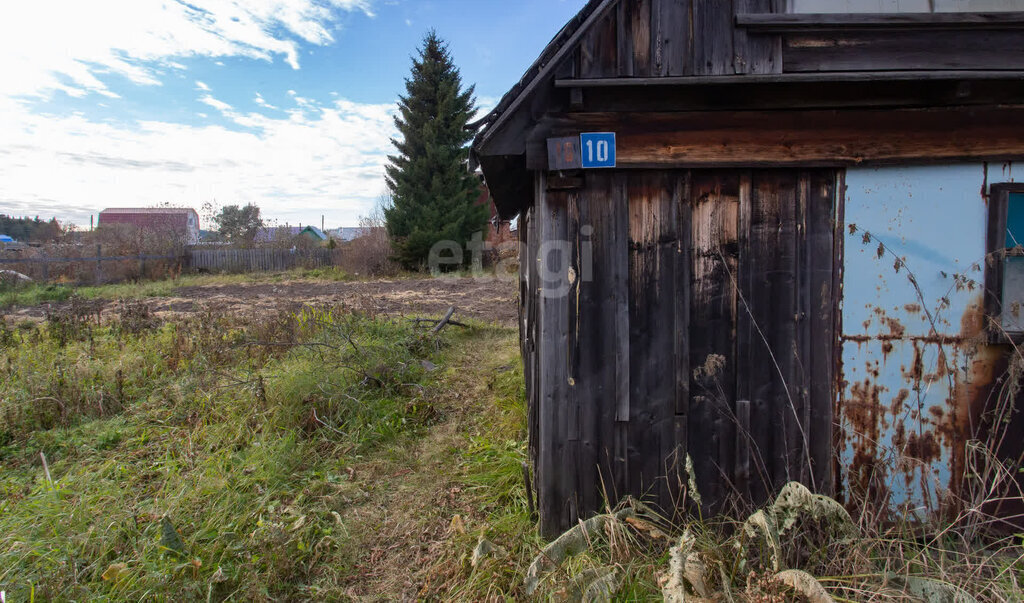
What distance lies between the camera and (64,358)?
6629mm

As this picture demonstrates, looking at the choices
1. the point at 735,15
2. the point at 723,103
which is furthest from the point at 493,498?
the point at 735,15

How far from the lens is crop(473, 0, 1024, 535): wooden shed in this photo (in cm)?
295

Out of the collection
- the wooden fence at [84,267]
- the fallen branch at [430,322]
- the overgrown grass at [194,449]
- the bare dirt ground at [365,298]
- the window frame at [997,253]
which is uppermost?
the wooden fence at [84,267]

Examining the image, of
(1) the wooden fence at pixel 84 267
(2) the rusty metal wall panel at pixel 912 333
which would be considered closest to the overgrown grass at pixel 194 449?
(2) the rusty metal wall panel at pixel 912 333

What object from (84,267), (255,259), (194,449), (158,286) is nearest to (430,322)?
(194,449)

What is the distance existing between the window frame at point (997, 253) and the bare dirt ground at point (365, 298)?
8.45 metres

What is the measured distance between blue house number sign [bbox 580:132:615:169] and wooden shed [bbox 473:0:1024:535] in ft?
0.04

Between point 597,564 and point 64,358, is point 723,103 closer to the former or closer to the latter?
point 597,564

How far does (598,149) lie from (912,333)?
2214mm

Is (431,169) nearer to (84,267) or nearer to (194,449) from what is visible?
(84,267)

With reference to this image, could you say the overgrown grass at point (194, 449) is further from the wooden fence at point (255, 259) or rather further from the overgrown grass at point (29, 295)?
the wooden fence at point (255, 259)

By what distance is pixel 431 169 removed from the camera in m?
23.1

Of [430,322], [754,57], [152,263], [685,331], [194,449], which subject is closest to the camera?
[754,57]

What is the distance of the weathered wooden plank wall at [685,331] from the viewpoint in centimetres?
305
